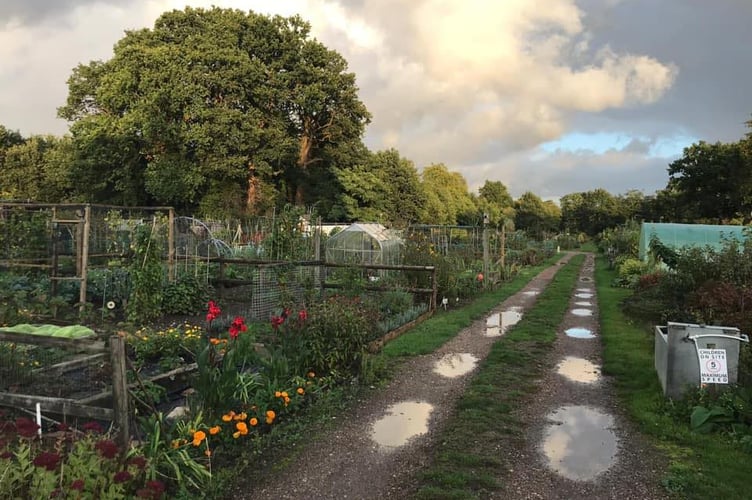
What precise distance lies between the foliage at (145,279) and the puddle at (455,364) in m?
5.86

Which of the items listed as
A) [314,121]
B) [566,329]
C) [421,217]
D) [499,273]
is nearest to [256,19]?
[314,121]

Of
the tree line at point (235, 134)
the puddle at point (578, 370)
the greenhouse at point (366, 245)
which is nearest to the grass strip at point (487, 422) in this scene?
the puddle at point (578, 370)

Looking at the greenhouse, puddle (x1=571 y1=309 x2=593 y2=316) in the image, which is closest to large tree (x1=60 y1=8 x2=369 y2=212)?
the greenhouse

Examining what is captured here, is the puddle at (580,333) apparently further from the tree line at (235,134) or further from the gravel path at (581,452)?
the tree line at (235,134)

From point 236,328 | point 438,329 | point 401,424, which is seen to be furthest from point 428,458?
point 438,329

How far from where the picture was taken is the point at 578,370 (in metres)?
7.35

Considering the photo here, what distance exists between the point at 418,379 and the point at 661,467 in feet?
10.4

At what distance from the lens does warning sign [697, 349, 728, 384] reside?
17.0ft

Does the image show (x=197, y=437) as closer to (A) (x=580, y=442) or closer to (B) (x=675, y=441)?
(A) (x=580, y=442)

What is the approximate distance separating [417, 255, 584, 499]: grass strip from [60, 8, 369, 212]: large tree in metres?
26.4

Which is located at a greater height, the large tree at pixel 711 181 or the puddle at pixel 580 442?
the large tree at pixel 711 181

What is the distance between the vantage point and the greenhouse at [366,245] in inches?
672

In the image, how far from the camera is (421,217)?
4256cm

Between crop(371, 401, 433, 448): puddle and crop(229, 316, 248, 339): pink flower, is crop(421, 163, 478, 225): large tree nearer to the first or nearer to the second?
crop(371, 401, 433, 448): puddle
